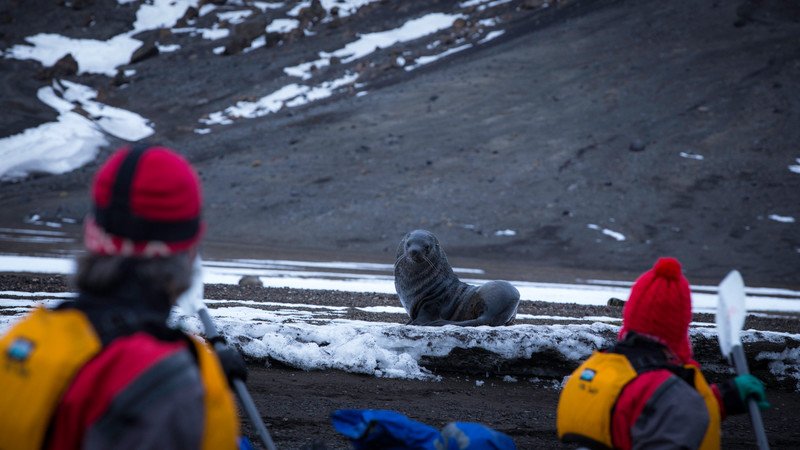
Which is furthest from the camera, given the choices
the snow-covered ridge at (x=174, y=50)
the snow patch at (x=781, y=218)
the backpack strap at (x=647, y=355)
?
the snow-covered ridge at (x=174, y=50)

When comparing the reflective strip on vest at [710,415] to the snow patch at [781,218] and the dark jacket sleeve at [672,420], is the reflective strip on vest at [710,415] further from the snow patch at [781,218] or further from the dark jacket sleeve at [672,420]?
the snow patch at [781,218]

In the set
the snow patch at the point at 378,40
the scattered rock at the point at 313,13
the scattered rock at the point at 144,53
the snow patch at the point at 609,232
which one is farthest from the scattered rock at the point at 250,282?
the scattered rock at the point at 313,13

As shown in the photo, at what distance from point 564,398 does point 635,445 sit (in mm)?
384

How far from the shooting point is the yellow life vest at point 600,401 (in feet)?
13.2

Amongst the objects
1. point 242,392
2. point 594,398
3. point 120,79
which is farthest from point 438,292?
point 120,79

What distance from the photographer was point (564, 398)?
4.20 metres

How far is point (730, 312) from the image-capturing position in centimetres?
425

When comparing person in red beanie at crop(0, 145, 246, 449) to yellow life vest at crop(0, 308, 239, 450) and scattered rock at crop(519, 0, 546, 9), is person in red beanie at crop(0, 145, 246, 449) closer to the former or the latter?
yellow life vest at crop(0, 308, 239, 450)

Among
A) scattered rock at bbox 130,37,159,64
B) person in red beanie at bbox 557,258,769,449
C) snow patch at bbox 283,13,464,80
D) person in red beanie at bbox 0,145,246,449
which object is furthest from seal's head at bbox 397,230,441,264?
scattered rock at bbox 130,37,159,64

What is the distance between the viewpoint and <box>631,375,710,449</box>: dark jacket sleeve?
12.7ft

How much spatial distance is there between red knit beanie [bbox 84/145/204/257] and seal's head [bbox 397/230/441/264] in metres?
7.01

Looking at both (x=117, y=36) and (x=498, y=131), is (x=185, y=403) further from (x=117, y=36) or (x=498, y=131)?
(x=117, y=36)

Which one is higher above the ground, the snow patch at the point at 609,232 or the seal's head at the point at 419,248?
the seal's head at the point at 419,248

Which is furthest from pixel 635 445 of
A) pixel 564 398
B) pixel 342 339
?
pixel 342 339
